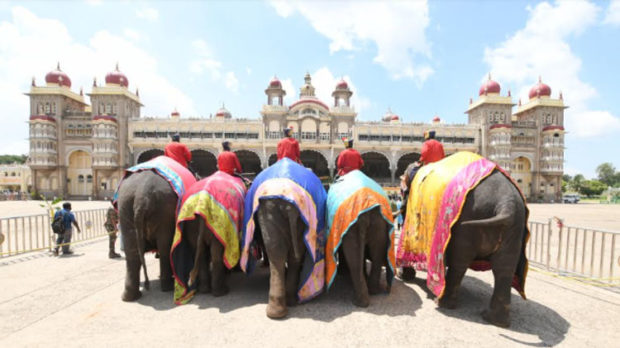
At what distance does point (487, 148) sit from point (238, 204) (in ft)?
118

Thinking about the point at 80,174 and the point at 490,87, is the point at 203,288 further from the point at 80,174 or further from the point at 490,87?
the point at 490,87

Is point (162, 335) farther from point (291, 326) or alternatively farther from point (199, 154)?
point (199, 154)

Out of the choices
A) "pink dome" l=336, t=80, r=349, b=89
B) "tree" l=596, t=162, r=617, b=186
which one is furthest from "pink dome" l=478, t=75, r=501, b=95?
"tree" l=596, t=162, r=617, b=186

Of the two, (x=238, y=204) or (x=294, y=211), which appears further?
(x=238, y=204)

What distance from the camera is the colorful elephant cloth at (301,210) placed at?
348 cm

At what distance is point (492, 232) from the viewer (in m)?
3.04

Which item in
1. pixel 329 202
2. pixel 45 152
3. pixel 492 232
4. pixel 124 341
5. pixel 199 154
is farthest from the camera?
pixel 199 154

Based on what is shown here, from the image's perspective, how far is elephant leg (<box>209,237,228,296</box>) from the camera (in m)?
3.74

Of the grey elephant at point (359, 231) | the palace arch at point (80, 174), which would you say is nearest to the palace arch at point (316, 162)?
the palace arch at point (80, 174)

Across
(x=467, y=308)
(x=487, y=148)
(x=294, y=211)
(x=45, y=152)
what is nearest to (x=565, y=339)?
(x=467, y=308)

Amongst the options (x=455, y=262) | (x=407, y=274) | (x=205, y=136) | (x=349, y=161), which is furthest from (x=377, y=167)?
(x=455, y=262)

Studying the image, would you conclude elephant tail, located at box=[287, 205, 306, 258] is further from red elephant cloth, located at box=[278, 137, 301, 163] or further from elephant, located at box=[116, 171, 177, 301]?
elephant, located at box=[116, 171, 177, 301]

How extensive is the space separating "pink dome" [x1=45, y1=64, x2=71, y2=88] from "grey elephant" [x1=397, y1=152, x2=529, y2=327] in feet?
139

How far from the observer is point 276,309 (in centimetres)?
327
